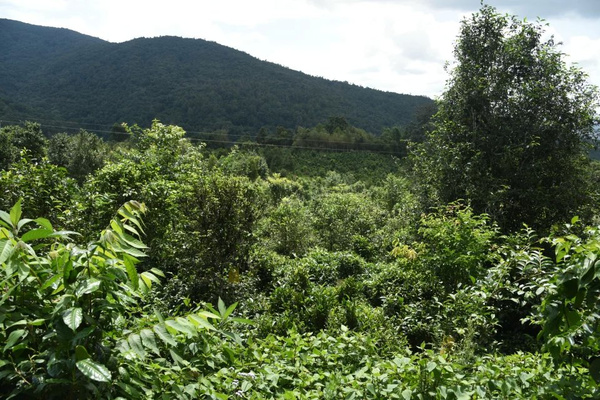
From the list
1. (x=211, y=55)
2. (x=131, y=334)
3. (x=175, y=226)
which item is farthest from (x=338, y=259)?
(x=211, y=55)

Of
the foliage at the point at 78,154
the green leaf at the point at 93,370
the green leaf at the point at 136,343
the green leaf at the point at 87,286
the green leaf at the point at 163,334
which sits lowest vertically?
the foliage at the point at 78,154

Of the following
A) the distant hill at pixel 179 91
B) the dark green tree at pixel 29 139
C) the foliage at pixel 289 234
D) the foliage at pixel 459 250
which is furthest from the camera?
the distant hill at pixel 179 91

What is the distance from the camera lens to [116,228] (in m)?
1.68

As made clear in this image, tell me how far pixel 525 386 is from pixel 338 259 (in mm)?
7046

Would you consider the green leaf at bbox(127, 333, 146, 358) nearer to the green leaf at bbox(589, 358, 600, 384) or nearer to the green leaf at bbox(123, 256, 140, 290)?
the green leaf at bbox(123, 256, 140, 290)

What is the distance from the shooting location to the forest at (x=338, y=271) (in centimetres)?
158

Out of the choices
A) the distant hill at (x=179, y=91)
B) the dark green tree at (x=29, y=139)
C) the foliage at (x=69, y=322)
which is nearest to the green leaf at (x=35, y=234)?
the foliage at (x=69, y=322)

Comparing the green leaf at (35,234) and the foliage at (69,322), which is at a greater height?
the green leaf at (35,234)

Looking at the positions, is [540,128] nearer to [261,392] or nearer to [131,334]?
[261,392]

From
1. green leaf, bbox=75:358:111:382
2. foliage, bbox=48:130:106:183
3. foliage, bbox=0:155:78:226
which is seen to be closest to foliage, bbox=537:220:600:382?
green leaf, bbox=75:358:111:382

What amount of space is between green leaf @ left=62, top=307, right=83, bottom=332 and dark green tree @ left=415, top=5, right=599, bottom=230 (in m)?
9.38

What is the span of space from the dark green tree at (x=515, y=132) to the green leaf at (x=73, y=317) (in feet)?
30.8

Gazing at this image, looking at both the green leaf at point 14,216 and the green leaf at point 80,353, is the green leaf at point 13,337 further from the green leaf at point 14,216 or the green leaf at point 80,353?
the green leaf at point 14,216

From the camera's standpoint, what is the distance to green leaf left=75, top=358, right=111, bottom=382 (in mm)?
1366
